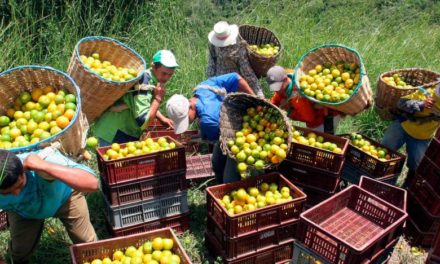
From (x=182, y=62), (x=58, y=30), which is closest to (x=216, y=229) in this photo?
(x=182, y=62)

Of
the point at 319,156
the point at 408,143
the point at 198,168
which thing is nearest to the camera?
the point at 319,156

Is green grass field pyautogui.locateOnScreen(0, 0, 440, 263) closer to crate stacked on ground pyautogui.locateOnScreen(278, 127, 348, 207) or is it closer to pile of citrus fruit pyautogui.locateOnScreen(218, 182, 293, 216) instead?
pile of citrus fruit pyautogui.locateOnScreen(218, 182, 293, 216)

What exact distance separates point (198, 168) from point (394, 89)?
7.32ft

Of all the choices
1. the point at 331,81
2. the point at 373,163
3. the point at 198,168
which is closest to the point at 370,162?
the point at 373,163

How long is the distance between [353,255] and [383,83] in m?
2.24

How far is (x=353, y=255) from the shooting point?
97.1 inches

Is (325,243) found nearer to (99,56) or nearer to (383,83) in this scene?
(383,83)

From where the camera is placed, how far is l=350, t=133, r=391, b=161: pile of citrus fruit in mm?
3822

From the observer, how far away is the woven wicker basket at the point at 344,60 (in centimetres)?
351

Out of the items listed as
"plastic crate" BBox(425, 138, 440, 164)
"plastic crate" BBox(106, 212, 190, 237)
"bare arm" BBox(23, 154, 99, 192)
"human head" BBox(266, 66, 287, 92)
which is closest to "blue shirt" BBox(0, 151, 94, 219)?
"bare arm" BBox(23, 154, 99, 192)

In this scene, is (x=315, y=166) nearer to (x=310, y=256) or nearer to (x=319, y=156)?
(x=319, y=156)

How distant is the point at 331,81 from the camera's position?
3889mm

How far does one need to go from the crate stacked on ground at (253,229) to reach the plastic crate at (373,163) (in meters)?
0.93

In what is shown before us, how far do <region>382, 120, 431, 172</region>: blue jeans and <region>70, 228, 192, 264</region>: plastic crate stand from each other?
2.62m
